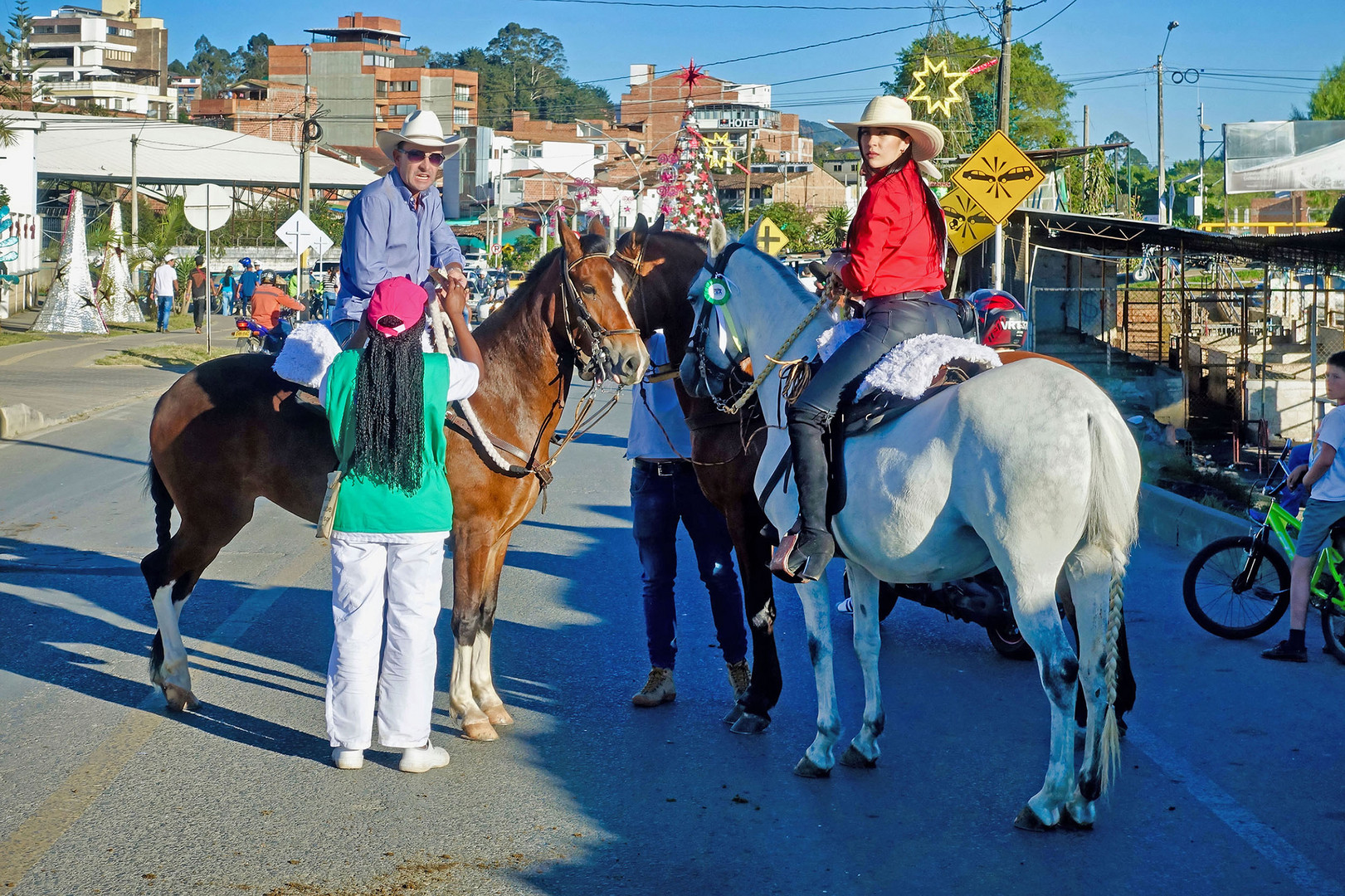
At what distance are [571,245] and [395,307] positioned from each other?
3.82 feet

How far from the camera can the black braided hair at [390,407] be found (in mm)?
5434

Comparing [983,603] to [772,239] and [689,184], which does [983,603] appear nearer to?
[689,184]

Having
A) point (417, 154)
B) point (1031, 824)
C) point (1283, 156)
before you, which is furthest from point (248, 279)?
point (1031, 824)

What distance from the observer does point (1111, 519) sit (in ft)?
16.1

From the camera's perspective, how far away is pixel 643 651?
302 inches

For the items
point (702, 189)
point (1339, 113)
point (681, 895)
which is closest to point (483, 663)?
point (681, 895)

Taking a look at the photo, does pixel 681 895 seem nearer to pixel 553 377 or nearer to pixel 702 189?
pixel 553 377

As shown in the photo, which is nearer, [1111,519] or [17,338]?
[1111,519]

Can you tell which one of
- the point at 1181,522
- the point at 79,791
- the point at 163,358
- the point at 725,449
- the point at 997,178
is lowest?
the point at 79,791

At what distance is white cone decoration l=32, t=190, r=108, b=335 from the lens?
106ft

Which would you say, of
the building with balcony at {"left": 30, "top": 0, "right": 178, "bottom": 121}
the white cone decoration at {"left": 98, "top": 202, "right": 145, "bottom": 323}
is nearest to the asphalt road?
the white cone decoration at {"left": 98, "top": 202, "right": 145, "bottom": 323}

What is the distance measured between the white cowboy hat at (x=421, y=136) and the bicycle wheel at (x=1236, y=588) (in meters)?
5.40

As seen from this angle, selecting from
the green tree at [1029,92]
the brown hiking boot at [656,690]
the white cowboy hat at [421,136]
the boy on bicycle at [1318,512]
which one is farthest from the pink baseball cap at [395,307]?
the green tree at [1029,92]

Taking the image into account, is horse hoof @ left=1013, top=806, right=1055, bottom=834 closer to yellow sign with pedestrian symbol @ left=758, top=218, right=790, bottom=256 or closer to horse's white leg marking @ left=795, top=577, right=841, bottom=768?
horse's white leg marking @ left=795, top=577, right=841, bottom=768
